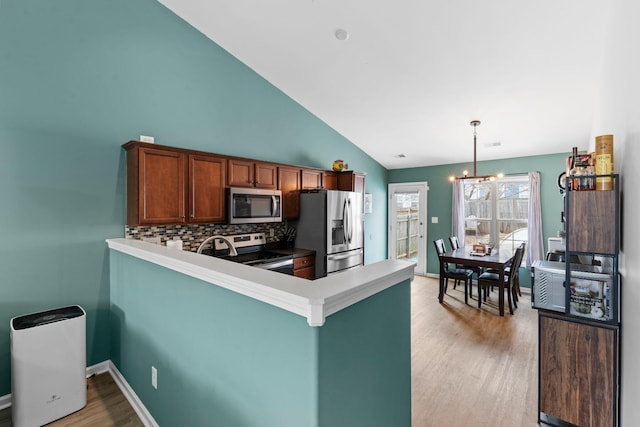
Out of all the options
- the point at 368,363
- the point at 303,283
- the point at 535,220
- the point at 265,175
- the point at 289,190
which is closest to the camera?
the point at 303,283

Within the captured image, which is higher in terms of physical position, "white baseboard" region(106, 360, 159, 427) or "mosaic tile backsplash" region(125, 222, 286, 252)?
"mosaic tile backsplash" region(125, 222, 286, 252)

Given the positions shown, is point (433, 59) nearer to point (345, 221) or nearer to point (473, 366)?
point (345, 221)

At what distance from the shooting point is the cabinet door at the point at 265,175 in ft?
12.0

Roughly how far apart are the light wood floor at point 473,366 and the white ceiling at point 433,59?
2.77 meters

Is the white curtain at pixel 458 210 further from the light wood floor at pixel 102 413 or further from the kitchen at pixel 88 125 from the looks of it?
the light wood floor at pixel 102 413

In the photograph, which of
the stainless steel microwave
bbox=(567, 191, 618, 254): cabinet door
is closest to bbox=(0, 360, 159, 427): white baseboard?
the stainless steel microwave

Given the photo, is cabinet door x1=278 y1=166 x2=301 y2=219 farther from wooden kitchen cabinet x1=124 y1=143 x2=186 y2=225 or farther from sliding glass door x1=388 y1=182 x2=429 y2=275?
sliding glass door x1=388 y1=182 x2=429 y2=275

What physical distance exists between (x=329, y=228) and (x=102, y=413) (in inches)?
111

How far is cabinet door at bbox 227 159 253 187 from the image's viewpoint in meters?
3.39

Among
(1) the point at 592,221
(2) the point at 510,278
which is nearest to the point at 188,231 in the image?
(1) the point at 592,221

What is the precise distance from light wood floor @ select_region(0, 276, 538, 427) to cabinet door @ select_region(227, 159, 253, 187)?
7.15 ft

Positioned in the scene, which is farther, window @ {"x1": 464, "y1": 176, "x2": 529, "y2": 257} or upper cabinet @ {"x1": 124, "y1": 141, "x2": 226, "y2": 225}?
window @ {"x1": 464, "y1": 176, "x2": 529, "y2": 257}

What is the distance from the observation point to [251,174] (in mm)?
3604

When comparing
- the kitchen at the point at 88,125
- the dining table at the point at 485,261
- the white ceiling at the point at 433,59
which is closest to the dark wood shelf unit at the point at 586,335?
the kitchen at the point at 88,125
